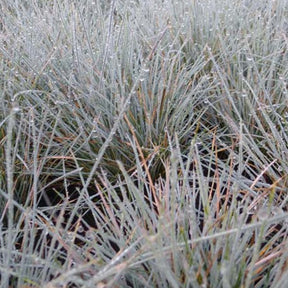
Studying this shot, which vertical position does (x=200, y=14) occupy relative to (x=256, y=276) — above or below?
above

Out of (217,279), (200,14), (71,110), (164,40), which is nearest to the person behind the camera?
(217,279)

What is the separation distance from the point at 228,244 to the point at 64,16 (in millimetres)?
1289

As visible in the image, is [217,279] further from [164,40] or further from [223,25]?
[223,25]

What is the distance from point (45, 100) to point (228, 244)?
836 millimetres

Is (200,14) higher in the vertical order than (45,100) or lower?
higher

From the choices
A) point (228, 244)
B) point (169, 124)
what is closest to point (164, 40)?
point (169, 124)

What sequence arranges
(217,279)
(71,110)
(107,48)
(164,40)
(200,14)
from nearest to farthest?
(217,279) → (71,110) → (107,48) → (164,40) → (200,14)

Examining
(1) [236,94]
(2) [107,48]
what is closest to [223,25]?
(1) [236,94]

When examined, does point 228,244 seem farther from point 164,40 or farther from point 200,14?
point 200,14

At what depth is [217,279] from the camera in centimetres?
80

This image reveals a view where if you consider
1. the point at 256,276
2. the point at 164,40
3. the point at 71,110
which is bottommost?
the point at 256,276

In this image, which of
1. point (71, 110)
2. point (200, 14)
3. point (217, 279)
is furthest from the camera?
point (200, 14)

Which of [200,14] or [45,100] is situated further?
[200,14]

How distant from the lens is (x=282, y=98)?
1.44 m
